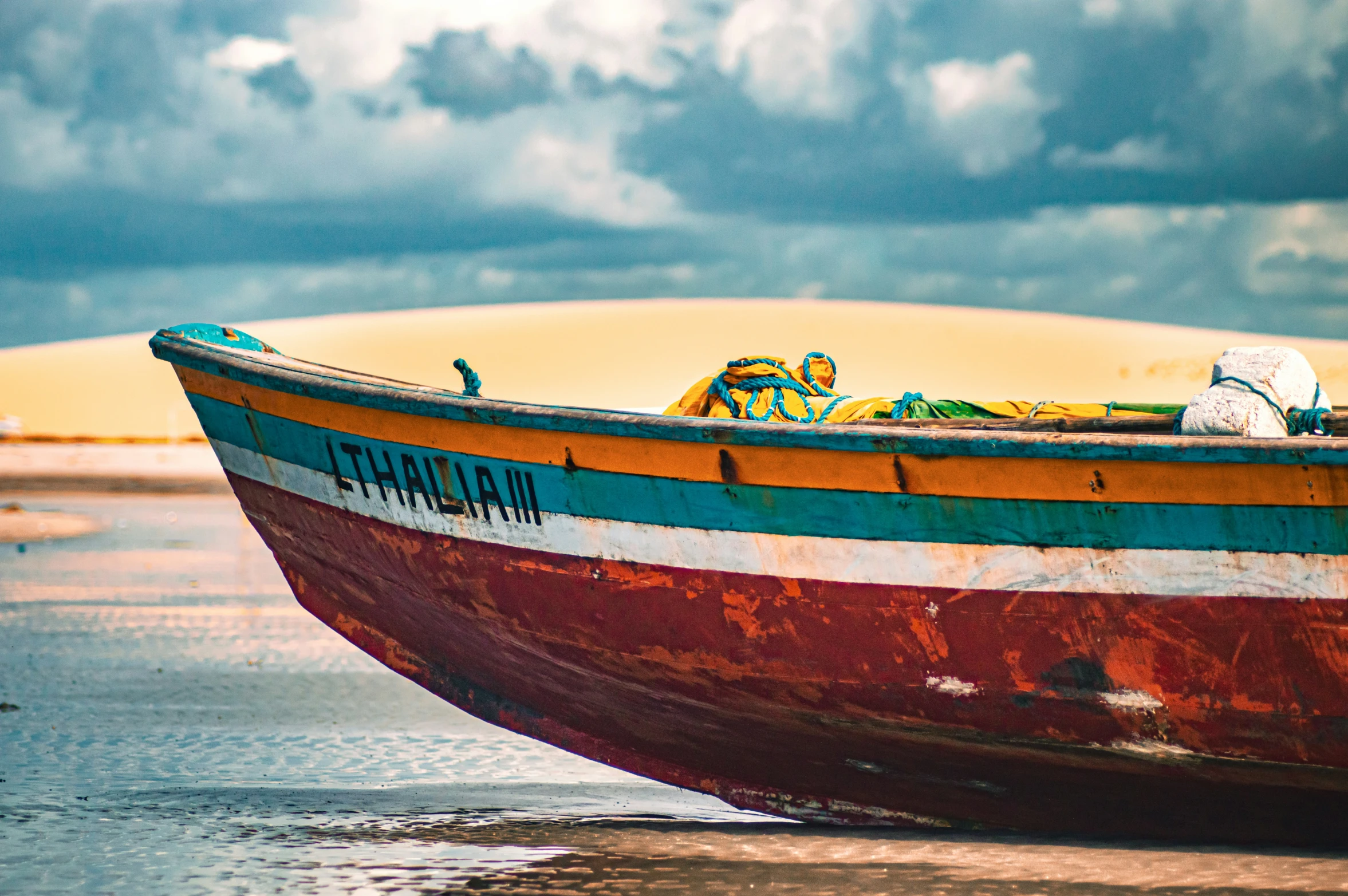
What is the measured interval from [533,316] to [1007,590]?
57.3 metres

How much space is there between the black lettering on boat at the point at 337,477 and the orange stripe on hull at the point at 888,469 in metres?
0.28

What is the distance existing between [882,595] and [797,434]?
595 mm

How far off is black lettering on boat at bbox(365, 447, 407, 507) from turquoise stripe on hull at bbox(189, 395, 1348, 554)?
0.12 feet

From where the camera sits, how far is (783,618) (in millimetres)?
4523

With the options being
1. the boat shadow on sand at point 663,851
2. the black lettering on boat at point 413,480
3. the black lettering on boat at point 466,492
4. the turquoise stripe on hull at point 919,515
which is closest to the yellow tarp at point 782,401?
the turquoise stripe on hull at point 919,515

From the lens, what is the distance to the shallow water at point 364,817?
430 centimetres

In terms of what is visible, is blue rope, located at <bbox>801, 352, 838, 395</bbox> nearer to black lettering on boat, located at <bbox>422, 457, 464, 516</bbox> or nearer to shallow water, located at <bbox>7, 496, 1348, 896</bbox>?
black lettering on boat, located at <bbox>422, 457, 464, 516</bbox>

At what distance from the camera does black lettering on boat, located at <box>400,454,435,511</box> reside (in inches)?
199

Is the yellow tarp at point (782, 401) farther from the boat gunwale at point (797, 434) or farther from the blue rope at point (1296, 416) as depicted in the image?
the blue rope at point (1296, 416)

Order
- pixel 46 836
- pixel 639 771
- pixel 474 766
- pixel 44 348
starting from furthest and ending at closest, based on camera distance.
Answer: pixel 44 348 < pixel 474 766 < pixel 639 771 < pixel 46 836

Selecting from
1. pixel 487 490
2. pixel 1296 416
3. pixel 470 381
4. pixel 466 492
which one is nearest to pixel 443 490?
pixel 466 492

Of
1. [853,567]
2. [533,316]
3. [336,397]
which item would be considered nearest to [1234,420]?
[853,567]

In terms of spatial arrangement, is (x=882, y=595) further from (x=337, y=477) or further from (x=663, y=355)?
(x=663, y=355)

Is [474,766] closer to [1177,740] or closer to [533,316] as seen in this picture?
[1177,740]
